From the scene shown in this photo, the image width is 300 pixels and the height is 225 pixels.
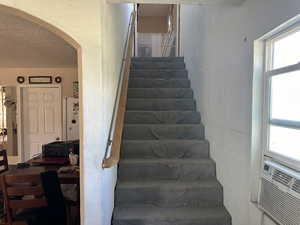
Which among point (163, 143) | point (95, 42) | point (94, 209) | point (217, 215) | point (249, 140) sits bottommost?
point (217, 215)

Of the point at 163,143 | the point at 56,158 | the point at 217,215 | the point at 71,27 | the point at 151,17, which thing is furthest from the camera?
the point at 151,17

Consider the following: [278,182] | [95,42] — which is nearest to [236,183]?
[278,182]

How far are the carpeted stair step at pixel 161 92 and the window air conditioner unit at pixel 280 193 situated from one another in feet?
7.28

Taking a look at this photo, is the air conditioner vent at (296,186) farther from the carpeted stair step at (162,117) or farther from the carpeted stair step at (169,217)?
the carpeted stair step at (162,117)

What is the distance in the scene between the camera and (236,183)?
220cm

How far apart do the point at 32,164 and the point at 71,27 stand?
6.80ft

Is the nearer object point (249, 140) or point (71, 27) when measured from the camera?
point (71, 27)

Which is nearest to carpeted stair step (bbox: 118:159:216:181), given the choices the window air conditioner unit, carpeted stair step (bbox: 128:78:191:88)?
the window air conditioner unit

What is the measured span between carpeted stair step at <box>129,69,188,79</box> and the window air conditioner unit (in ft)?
9.12

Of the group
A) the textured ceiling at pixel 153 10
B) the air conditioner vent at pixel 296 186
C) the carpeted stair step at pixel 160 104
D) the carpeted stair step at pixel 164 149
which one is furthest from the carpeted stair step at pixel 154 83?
the textured ceiling at pixel 153 10

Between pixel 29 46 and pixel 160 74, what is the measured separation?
2094mm

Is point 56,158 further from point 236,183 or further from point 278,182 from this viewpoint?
point 278,182

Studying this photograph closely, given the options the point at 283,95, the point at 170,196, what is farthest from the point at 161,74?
the point at 283,95

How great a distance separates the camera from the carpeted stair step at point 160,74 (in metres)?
Result: 4.30
